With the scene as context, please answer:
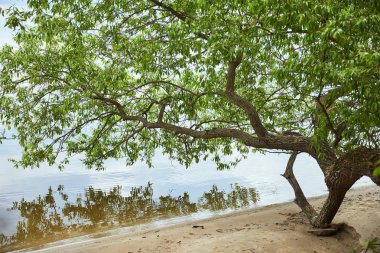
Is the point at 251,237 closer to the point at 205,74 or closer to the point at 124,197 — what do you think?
the point at 205,74

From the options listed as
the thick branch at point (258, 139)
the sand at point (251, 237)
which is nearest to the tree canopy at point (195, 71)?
the thick branch at point (258, 139)

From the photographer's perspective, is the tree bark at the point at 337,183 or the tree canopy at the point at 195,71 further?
the tree bark at the point at 337,183

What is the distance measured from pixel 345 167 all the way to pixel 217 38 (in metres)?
3.54

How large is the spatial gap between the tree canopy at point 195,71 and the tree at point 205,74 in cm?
3

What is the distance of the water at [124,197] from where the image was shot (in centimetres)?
1287

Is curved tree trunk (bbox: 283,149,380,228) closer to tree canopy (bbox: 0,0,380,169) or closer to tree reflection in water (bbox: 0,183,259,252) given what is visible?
tree canopy (bbox: 0,0,380,169)

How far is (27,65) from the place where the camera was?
905cm

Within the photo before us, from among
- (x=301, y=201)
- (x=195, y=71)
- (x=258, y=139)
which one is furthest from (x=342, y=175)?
(x=195, y=71)

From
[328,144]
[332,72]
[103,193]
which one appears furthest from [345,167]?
[103,193]

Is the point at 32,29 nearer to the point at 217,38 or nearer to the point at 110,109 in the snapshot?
the point at 110,109

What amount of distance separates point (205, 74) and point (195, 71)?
0.26 m

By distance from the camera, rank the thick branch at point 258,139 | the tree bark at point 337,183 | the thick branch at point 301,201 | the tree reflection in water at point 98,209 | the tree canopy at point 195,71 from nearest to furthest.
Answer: the tree canopy at point 195,71 < the tree bark at point 337,183 < the thick branch at point 258,139 < the thick branch at point 301,201 < the tree reflection in water at point 98,209

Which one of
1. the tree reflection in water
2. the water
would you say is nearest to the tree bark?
the water

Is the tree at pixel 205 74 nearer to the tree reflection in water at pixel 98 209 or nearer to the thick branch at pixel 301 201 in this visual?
the thick branch at pixel 301 201
